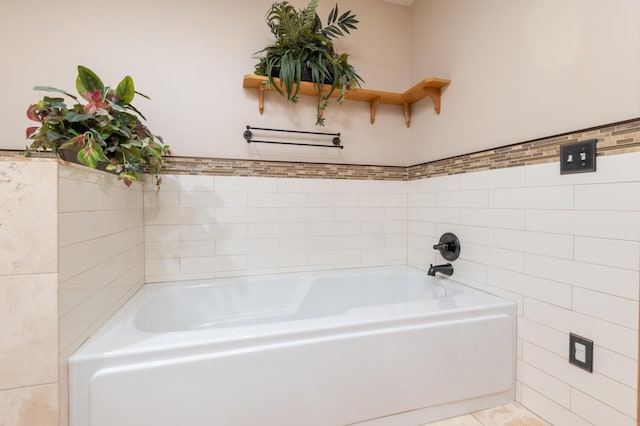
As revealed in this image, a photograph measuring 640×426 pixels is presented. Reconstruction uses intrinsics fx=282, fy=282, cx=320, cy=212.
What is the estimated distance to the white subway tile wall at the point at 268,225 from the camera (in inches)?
72.1

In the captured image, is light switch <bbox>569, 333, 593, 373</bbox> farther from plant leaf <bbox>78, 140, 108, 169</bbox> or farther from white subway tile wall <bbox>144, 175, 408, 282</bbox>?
plant leaf <bbox>78, 140, 108, 169</bbox>

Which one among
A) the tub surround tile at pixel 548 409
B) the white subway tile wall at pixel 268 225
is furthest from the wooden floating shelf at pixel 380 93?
the tub surround tile at pixel 548 409

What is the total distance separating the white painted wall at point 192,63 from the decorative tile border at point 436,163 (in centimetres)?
7

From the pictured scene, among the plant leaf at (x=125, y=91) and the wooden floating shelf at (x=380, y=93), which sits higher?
the wooden floating shelf at (x=380, y=93)

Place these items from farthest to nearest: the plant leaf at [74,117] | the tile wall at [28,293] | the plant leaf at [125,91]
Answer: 1. the plant leaf at [125,91]
2. the plant leaf at [74,117]
3. the tile wall at [28,293]

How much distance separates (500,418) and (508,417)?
0.04 m

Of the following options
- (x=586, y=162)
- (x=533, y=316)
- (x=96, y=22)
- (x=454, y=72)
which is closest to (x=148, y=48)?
(x=96, y=22)

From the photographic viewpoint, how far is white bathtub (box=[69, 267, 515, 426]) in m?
0.96

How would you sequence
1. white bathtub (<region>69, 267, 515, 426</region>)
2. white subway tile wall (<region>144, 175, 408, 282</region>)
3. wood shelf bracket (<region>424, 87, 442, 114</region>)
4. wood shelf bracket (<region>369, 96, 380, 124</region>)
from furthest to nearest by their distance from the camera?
wood shelf bracket (<region>369, 96, 380, 124</region>) → wood shelf bracket (<region>424, 87, 442, 114</region>) → white subway tile wall (<region>144, 175, 408, 282</region>) → white bathtub (<region>69, 267, 515, 426</region>)

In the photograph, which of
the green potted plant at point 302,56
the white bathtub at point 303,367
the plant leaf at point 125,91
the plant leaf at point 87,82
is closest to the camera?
the white bathtub at point 303,367

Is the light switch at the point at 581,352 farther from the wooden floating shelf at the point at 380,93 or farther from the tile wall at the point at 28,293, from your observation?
the tile wall at the point at 28,293

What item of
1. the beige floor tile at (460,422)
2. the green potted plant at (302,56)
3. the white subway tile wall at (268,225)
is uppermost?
the green potted plant at (302,56)

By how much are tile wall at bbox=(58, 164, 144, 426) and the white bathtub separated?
0.21ft

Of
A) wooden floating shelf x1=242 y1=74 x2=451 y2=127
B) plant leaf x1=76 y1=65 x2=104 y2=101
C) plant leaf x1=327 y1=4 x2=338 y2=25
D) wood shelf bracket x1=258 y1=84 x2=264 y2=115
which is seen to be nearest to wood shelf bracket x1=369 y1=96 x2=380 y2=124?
wooden floating shelf x1=242 y1=74 x2=451 y2=127
